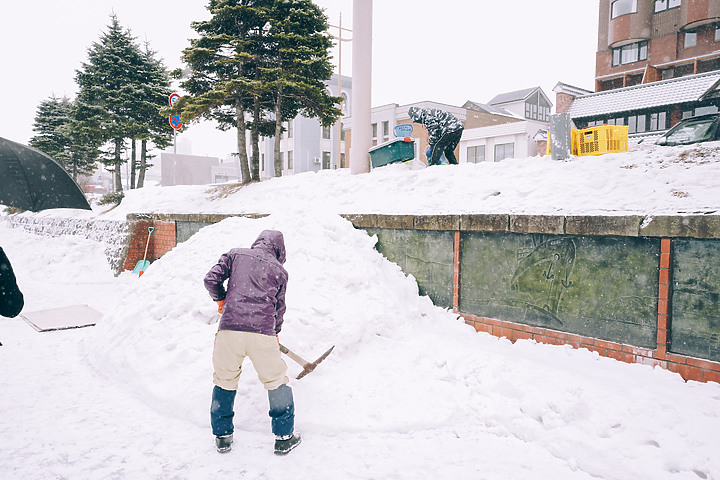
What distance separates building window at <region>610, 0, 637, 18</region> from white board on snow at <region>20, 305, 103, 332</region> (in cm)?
3310

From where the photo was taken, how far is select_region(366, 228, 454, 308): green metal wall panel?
17.8 ft

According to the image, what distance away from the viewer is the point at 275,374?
10.6 feet

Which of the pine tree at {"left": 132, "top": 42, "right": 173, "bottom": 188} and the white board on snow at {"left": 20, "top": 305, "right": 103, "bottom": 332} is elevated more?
the pine tree at {"left": 132, "top": 42, "right": 173, "bottom": 188}

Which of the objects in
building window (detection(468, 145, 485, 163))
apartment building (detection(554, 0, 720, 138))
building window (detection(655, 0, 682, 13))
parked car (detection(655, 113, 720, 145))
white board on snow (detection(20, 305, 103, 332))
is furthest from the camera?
building window (detection(468, 145, 485, 163))

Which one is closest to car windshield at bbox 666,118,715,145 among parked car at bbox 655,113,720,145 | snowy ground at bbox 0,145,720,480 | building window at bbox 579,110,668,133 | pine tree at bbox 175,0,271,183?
parked car at bbox 655,113,720,145

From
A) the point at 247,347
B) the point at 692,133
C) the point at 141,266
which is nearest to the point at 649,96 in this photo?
the point at 692,133

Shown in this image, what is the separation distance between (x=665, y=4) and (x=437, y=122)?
2699 centimetres

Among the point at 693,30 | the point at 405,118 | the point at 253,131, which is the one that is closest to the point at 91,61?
the point at 253,131

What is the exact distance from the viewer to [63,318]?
23.1 ft

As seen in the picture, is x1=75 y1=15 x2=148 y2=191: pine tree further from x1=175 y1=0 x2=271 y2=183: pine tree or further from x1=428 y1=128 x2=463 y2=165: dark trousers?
x1=428 y1=128 x2=463 y2=165: dark trousers

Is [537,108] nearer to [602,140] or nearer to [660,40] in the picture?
[660,40]

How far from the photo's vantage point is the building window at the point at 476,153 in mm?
28000

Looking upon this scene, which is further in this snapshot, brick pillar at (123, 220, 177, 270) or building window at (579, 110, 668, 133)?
building window at (579, 110, 668, 133)

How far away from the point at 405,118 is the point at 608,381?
101 ft
